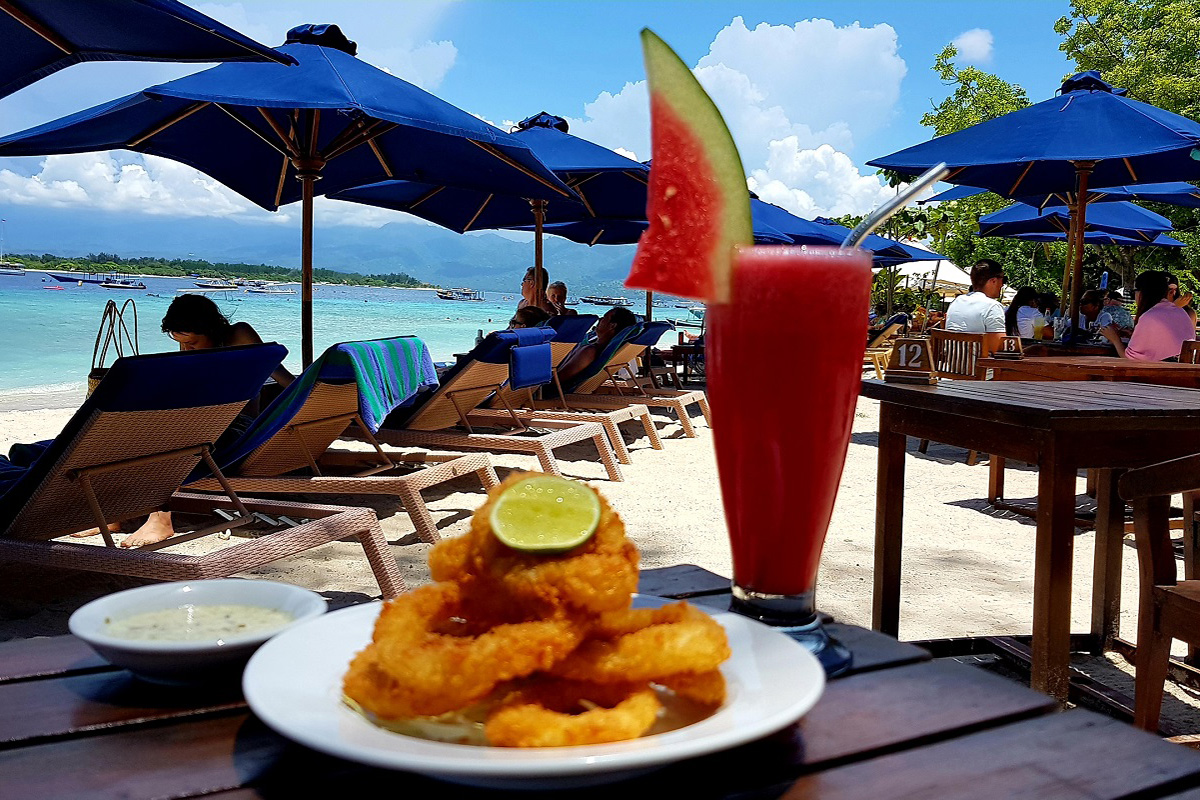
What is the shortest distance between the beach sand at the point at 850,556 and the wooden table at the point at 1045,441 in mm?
847

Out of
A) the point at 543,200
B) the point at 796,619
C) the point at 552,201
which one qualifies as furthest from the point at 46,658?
the point at 552,201

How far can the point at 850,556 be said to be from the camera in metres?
4.26

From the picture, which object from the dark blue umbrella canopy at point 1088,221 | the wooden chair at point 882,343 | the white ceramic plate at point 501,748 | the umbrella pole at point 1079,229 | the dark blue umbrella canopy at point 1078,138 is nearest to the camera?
the white ceramic plate at point 501,748

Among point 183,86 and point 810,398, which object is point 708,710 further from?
point 183,86

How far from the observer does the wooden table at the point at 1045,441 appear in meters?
2.09

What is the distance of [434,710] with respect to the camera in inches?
24.2

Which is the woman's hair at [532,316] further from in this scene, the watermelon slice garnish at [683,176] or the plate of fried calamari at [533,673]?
the plate of fried calamari at [533,673]

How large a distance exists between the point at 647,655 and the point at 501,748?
0.13 meters

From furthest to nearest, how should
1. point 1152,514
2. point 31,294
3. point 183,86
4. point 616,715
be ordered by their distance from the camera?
point 31,294
point 183,86
point 1152,514
point 616,715

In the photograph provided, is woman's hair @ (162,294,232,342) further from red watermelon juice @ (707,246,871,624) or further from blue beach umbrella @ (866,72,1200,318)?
blue beach umbrella @ (866,72,1200,318)

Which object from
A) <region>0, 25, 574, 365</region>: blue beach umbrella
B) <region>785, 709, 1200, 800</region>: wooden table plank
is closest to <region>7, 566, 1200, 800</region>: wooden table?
<region>785, 709, 1200, 800</region>: wooden table plank

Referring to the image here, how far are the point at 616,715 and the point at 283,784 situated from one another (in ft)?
0.80

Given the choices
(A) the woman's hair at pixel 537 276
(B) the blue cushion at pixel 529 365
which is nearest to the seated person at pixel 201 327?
(B) the blue cushion at pixel 529 365

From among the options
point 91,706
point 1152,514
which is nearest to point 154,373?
point 91,706
